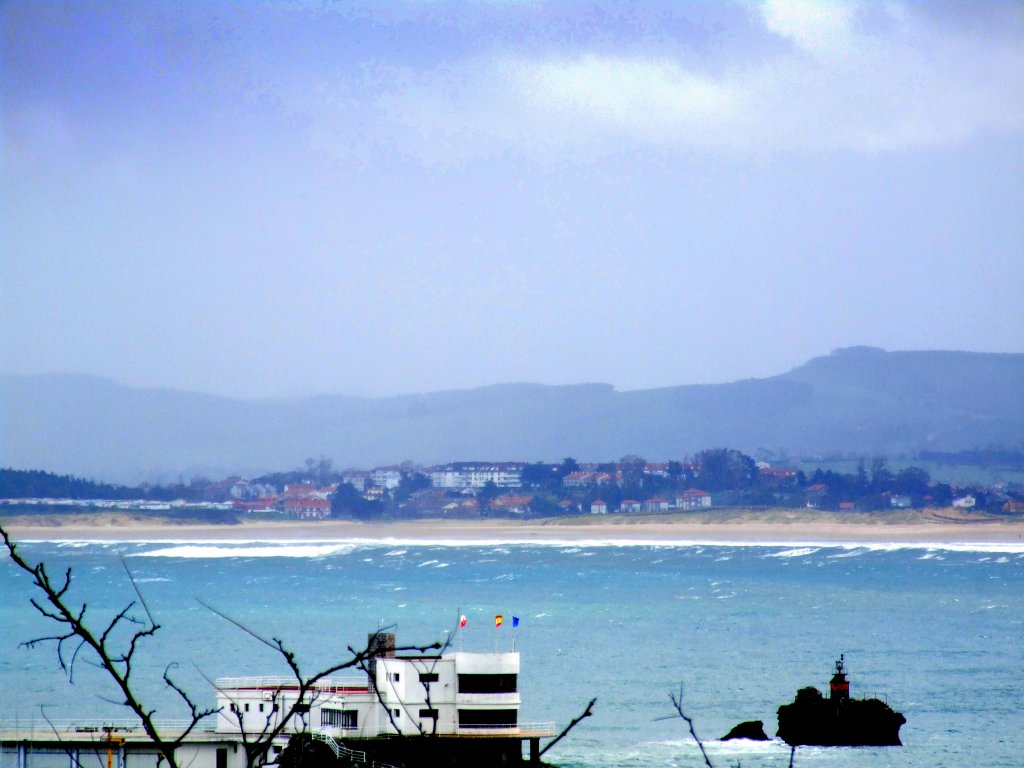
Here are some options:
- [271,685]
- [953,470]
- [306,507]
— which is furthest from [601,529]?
[271,685]

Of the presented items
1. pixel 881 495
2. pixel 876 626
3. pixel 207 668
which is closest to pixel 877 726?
pixel 207 668

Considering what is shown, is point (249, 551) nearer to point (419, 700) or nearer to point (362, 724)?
point (362, 724)

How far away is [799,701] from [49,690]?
1229 cm

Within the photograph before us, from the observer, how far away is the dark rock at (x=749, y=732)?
2461cm

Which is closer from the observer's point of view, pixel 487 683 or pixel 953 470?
pixel 487 683

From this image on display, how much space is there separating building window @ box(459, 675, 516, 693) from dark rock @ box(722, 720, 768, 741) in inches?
227

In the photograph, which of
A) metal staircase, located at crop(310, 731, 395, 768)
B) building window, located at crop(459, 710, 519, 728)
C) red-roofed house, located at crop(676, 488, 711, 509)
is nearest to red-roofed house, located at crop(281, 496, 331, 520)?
red-roofed house, located at crop(676, 488, 711, 509)

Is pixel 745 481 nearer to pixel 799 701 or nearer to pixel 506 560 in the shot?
pixel 506 560

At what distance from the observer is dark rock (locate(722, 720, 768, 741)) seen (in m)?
24.6

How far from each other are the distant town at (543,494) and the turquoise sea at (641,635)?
183 feet

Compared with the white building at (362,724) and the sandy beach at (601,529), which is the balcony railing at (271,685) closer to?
the white building at (362,724)

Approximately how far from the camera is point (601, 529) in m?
134

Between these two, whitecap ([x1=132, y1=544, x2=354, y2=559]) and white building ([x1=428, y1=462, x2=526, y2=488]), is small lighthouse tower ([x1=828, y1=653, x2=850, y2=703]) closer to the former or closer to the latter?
whitecap ([x1=132, y1=544, x2=354, y2=559])

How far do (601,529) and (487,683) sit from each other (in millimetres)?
115201
